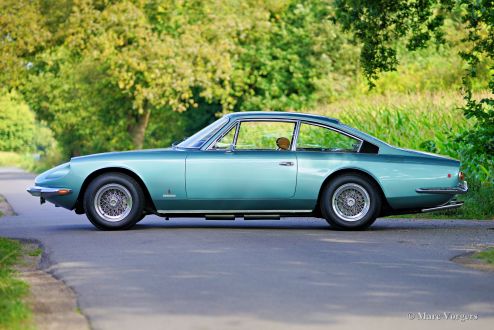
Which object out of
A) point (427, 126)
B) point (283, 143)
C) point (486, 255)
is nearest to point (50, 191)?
point (283, 143)

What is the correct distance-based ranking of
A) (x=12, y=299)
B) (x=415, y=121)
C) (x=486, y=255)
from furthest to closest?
1. (x=415, y=121)
2. (x=486, y=255)
3. (x=12, y=299)

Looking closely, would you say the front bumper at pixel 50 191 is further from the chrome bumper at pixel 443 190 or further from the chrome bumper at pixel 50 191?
the chrome bumper at pixel 443 190

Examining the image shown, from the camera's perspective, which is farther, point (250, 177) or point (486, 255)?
point (250, 177)

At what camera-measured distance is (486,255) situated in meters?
12.1

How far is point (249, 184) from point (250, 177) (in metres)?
0.09

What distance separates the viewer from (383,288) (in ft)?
31.7

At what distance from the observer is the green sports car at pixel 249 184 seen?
15.0 m

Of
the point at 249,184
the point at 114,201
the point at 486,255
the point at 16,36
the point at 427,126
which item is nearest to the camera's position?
the point at 486,255

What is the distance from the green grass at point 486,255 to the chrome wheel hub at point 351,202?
269 centimetres

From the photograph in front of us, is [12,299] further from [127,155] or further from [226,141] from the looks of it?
[226,141]

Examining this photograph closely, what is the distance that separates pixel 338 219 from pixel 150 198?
7.83 feet

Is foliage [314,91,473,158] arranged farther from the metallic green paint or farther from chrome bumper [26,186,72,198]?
chrome bumper [26,186,72,198]

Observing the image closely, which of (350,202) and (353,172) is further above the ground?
(353,172)

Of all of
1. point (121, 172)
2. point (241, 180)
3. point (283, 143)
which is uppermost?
point (283, 143)
